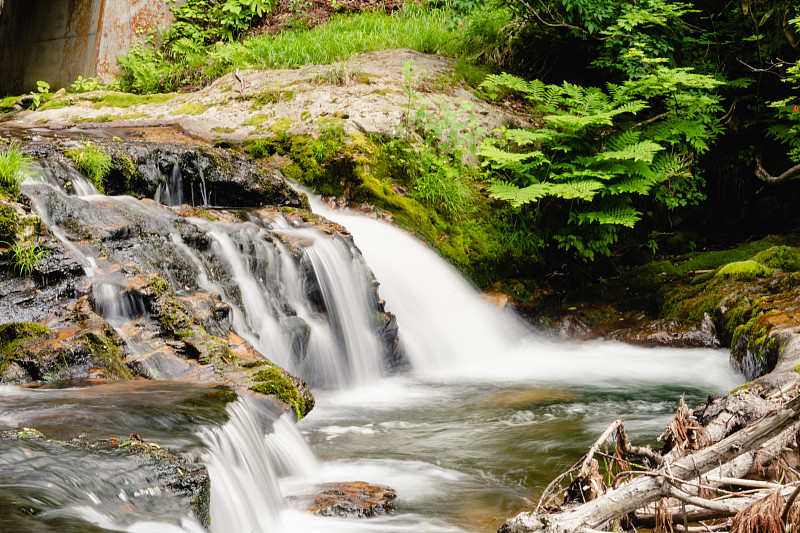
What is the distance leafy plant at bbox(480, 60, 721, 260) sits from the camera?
834 centimetres

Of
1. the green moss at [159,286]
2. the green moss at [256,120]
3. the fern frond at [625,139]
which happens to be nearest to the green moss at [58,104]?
the green moss at [256,120]

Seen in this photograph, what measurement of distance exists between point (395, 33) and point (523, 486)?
9.66 meters

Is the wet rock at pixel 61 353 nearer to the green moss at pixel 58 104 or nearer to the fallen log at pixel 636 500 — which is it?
the fallen log at pixel 636 500

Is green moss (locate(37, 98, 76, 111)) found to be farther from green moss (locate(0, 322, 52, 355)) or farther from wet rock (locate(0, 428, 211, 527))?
wet rock (locate(0, 428, 211, 527))

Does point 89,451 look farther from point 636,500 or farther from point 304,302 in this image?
point 304,302

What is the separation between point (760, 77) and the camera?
9672 millimetres

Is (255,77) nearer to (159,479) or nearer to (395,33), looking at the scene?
(395,33)

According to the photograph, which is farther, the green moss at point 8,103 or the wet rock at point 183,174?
the green moss at point 8,103

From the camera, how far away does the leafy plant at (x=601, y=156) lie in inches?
328

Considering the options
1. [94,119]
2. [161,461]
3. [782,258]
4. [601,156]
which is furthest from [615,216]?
[94,119]

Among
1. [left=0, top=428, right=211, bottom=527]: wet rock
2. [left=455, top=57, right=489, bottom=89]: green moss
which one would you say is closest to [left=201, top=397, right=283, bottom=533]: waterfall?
[left=0, top=428, right=211, bottom=527]: wet rock

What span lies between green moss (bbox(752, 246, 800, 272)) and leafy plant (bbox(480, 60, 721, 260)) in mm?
1489

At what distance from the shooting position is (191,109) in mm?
10273

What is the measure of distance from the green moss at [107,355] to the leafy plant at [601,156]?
533cm
